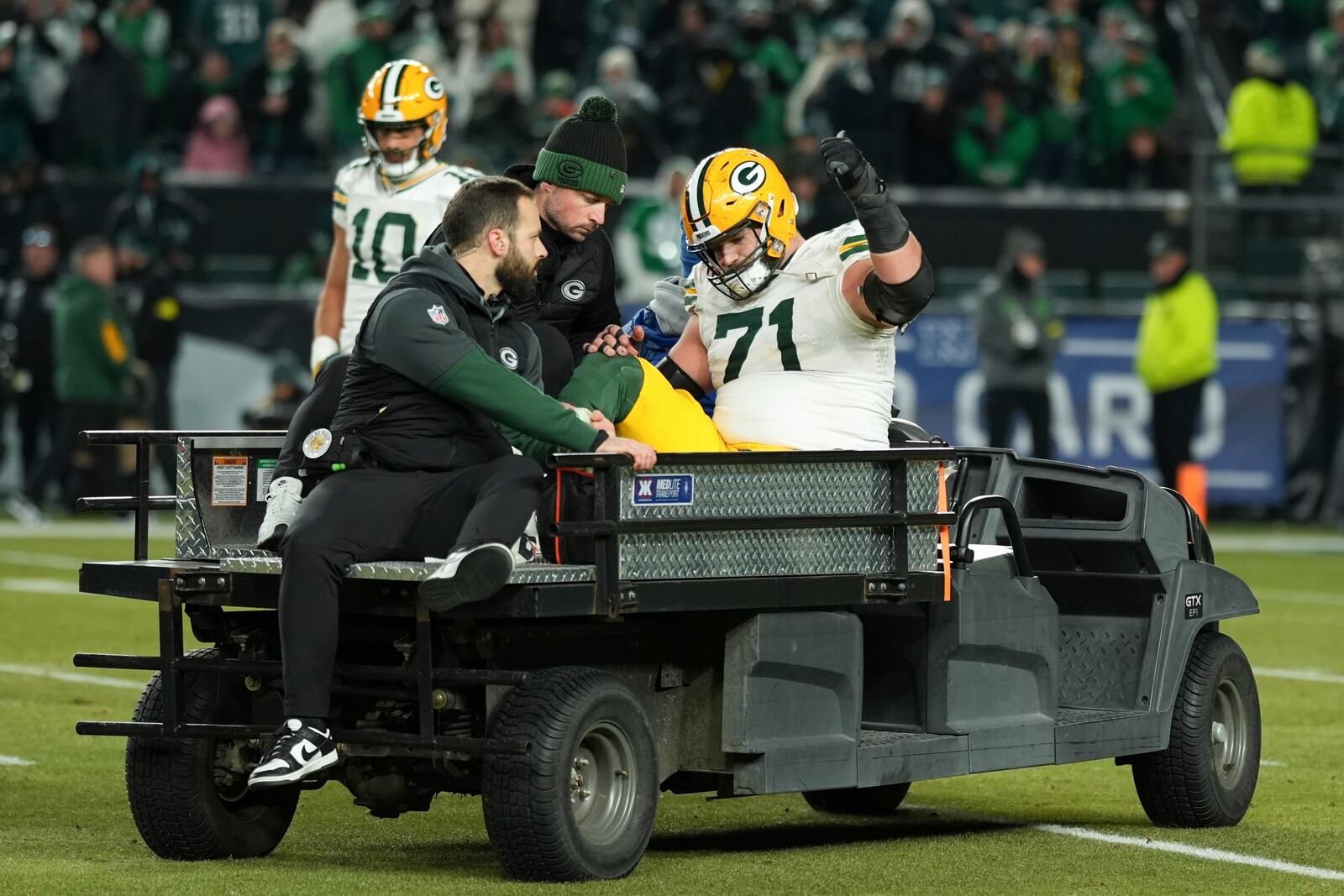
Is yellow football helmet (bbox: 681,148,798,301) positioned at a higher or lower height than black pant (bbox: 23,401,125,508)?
higher

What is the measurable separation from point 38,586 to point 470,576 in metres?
9.93

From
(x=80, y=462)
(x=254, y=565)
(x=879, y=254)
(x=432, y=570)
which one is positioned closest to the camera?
(x=432, y=570)

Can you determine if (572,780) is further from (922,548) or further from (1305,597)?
(1305,597)

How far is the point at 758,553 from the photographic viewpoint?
659 cm

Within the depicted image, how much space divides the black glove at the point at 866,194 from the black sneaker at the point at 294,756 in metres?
1.96

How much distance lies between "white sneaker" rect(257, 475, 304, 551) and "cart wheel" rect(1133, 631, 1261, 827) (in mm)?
2882

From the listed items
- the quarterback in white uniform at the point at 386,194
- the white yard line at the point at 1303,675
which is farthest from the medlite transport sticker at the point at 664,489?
the white yard line at the point at 1303,675

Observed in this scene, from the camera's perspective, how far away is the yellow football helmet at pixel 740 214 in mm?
7121

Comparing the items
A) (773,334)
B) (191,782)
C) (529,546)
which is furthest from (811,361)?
(191,782)

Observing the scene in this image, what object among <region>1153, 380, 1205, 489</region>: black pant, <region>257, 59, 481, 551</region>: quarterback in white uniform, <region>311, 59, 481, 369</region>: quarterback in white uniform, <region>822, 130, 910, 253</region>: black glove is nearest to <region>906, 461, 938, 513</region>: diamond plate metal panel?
<region>822, 130, 910, 253</region>: black glove

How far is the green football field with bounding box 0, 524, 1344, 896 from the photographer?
643 centimetres

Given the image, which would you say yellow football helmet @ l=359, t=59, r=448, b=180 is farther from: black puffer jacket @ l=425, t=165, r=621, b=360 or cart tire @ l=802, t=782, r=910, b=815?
cart tire @ l=802, t=782, r=910, b=815

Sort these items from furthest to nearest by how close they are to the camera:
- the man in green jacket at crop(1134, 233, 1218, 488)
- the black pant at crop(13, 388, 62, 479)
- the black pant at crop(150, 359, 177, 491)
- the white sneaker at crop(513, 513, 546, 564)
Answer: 1. the black pant at crop(13, 388, 62, 479)
2. the black pant at crop(150, 359, 177, 491)
3. the man in green jacket at crop(1134, 233, 1218, 488)
4. the white sneaker at crop(513, 513, 546, 564)

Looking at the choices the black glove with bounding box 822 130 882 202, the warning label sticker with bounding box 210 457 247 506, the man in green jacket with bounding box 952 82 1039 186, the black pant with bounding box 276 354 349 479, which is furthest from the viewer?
the man in green jacket with bounding box 952 82 1039 186
